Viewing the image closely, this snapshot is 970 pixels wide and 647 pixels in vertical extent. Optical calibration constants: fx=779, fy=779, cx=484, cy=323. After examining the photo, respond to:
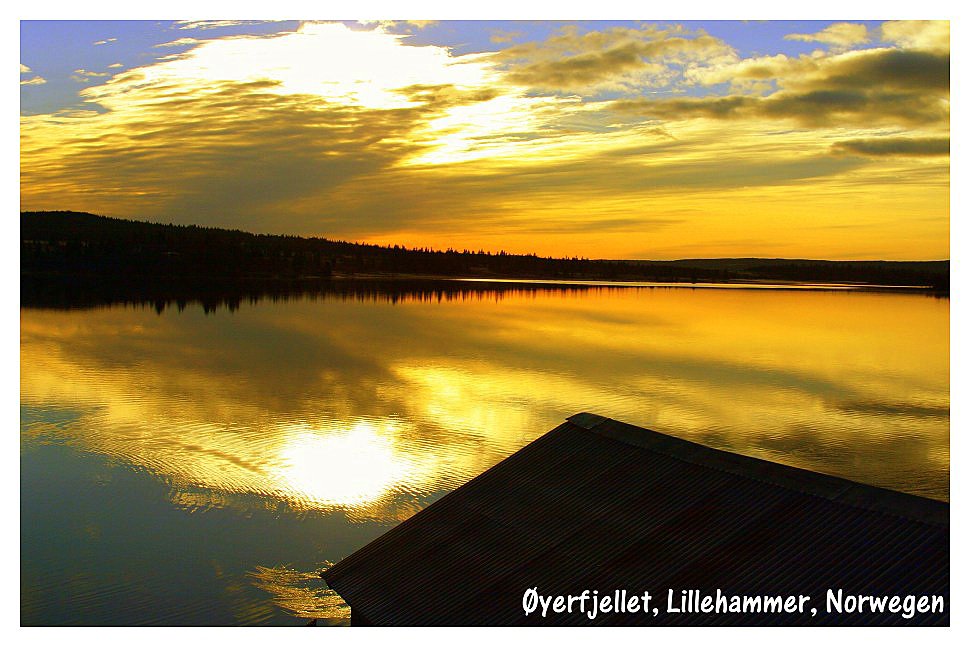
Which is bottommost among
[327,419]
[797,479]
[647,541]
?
[327,419]

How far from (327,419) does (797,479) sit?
29.6m

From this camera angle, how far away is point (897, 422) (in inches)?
1438

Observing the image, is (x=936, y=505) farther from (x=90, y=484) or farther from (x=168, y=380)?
(x=168, y=380)

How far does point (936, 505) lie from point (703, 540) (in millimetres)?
3198

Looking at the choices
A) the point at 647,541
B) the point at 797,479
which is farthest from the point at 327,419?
the point at 797,479

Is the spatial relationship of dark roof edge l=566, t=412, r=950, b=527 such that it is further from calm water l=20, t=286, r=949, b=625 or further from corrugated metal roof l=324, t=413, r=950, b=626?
calm water l=20, t=286, r=949, b=625

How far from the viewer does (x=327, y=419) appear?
38875 mm

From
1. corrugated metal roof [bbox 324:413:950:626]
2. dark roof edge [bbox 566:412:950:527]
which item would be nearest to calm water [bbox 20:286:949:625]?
corrugated metal roof [bbox 324:413:950:626]

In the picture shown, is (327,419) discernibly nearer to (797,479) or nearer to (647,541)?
(647,541)

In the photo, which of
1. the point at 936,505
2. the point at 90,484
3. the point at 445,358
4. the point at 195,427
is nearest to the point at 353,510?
the point at 90,484

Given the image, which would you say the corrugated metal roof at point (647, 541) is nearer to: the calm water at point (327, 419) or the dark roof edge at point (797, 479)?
the dark roof edge at point (797, 479)

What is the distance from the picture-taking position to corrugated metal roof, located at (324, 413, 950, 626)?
10445 millimetres

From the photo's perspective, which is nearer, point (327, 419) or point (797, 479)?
point (797, 479)

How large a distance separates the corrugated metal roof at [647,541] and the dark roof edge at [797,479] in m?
0.03
